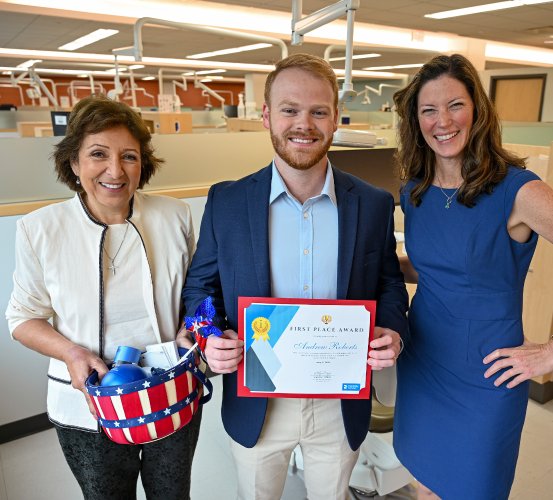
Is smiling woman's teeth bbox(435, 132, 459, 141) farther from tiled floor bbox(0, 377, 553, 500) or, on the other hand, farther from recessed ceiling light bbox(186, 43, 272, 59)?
recessed ceiling light bbox(186, 43, 272, 59)

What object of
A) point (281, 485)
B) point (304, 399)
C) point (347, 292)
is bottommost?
point (281, 485)

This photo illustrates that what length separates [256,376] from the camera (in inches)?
44.1

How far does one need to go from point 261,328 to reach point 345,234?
0.33m

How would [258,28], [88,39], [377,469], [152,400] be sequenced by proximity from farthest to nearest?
1. [88,39]
2. [258,28]
3. [377,469]
4. [152,400]

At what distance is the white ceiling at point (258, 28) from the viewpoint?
20.5 ft

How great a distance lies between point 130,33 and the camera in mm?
7898

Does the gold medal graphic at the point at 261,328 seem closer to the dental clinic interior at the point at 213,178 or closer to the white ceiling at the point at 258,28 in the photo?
the dental clinic interior at the point at 213,178

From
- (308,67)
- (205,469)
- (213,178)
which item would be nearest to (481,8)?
(213,178)

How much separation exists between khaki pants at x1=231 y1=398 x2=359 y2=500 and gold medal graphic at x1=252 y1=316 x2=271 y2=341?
0.27 metres

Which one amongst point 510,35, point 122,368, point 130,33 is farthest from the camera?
point 510,35

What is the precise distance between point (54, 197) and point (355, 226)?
6.22 feet

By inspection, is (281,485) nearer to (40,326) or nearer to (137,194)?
(40,326)

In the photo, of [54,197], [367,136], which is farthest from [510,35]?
[54,197]

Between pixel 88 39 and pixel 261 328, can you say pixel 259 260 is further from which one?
pixel 88 39
